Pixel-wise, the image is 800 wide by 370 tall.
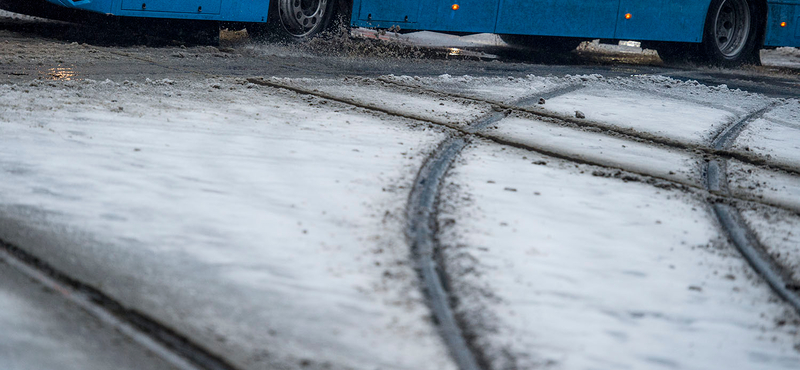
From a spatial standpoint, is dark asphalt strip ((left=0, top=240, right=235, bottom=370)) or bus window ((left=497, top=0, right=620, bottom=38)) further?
bus window ((left=497, top=0, right=620, bottom=38))

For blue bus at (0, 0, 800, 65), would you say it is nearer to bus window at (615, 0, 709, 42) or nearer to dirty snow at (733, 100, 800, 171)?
bus window at (615, 0, 709, 42)

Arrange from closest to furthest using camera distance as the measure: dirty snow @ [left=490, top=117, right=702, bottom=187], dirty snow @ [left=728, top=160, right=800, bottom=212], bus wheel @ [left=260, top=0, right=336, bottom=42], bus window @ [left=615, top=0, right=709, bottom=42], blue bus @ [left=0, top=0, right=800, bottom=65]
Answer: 1. dirty snow @ [left=728, top=160, right=800, bottom=212]
2. dirty snow @ [left=490, top=117, right=702, bottom=187]
3. blue bus @ [left=0, top=0, right=800, bottom=65]
4. bus wheel @ [left=260, top=0, right=336, bottom=42]
5. bus window @ [left=615, top=0, right=709, bottom=42]

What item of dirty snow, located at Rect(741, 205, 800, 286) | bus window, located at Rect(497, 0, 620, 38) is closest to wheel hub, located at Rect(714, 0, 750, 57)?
bus window, located at Rect(497, 0, 620, 38)

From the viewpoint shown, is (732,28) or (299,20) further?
(732,28)

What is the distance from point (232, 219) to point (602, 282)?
134 centimetres

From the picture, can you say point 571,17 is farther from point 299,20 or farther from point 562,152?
point 562,152

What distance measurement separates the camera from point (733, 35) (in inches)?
459

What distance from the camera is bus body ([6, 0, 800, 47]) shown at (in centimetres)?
743

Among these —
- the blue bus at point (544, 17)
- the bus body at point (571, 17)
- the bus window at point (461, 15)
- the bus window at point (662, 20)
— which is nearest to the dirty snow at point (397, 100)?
the blue bus at point (544, 17)

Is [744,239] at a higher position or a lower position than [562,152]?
lower

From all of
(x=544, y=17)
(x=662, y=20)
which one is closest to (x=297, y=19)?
(x=544, y=17)

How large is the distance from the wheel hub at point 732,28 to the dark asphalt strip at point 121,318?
11.0 meters

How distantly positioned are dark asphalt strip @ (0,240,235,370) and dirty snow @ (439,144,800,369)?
747 mm

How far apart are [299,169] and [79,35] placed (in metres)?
5.26
